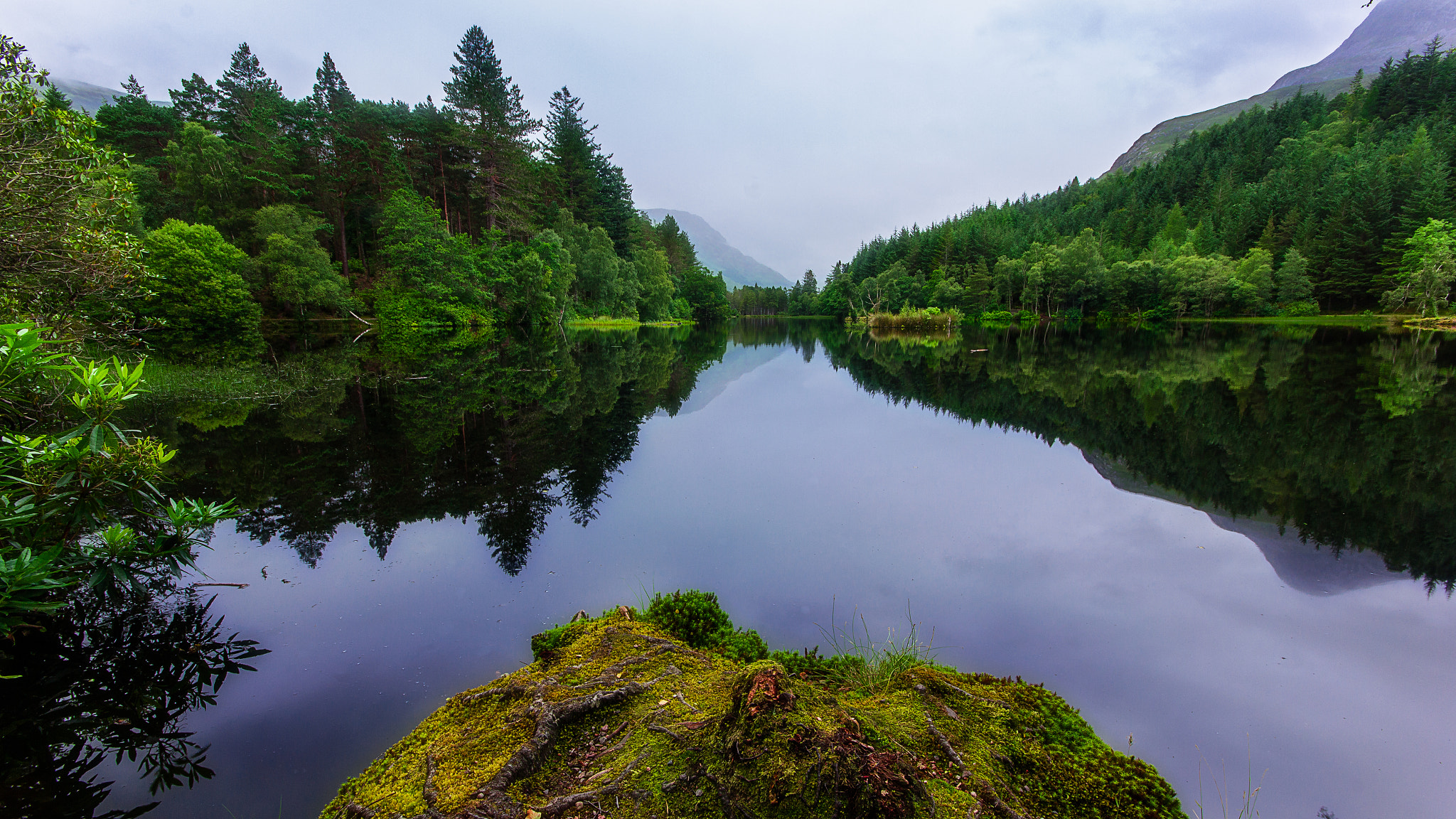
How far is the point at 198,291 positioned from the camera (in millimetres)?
30125

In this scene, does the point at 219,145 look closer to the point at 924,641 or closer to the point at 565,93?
the point at 565,93

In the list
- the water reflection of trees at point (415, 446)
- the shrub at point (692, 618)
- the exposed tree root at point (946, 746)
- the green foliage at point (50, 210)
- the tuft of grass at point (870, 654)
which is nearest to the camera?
the exposed tree root at point (946, 746)

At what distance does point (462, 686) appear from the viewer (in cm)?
440

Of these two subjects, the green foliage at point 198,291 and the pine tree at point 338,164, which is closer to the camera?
the green foliage at point 198,291

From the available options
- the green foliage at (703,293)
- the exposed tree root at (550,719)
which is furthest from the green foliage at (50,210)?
the green foliage at (703,293)

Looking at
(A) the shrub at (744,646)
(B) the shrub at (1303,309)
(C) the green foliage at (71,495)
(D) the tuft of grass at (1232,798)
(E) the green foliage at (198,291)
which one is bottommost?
(B) the shrub at (1303,309)

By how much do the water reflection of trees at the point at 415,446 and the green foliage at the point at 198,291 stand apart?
14785 millimetres

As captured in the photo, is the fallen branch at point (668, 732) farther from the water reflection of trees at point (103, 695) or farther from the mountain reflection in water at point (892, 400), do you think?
the mountain reflection in water at point (892, 400)

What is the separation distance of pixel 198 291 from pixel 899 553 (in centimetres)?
4080

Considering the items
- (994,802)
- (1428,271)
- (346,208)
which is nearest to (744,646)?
(994,802)

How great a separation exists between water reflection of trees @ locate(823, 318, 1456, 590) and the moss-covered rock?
703 centimetres

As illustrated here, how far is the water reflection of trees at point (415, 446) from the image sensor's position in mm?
7938

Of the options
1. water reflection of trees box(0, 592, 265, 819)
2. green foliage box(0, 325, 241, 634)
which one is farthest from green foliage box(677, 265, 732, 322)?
green foliage box(0, 325, 241, 634)

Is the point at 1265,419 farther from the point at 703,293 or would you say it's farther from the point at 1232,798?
the point at 703,293
